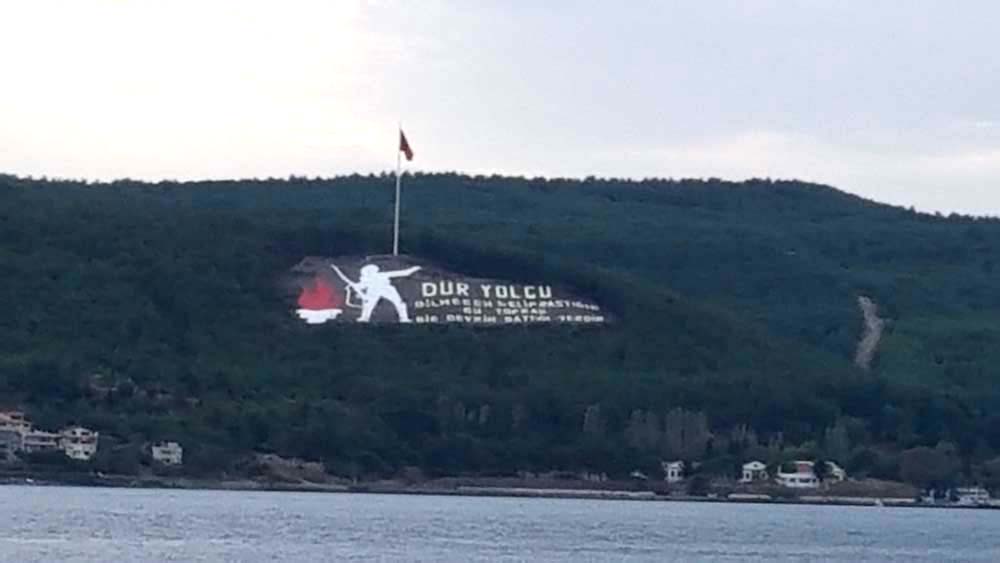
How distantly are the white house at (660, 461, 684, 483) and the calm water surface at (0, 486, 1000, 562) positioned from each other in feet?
4.35

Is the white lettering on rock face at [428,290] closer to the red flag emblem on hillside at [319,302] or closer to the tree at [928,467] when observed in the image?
the red flag emblem on hillside at [319,302]

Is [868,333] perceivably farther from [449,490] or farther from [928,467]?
[449,490]

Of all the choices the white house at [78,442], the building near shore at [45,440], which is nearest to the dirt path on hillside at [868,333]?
the white house at [78,442]

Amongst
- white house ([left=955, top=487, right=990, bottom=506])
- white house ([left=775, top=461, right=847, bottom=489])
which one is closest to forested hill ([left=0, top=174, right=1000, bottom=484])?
white house ([left=775, top=461, right=847, bottom=489])

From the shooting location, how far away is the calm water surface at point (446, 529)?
8700 centimetres

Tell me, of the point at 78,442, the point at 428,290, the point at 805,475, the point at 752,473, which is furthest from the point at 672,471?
the point at 78,442

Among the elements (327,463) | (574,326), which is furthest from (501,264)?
(327,463)

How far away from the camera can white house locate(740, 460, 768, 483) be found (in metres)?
142

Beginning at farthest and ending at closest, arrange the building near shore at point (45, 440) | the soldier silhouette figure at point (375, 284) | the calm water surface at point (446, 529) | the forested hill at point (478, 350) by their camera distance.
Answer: the soldier silhouette figure at point (375, 284) < the forested hill at point (478, 350) < the building near shore at point (45, 440) < the calm water surface at point (446, 529)

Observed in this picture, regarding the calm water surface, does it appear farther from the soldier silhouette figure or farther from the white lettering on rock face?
the soldier silhouette figure

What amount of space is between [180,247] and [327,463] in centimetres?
2361

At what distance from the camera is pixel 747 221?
625ft

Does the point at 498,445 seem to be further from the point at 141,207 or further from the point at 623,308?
the point at 141,207

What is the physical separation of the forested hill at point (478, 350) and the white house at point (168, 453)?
760 millimetres
